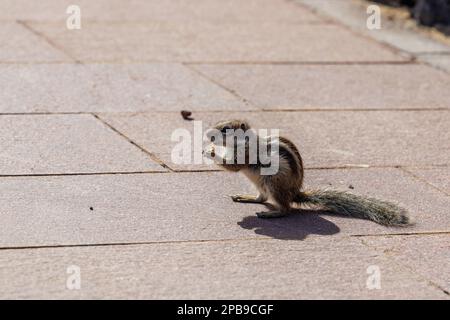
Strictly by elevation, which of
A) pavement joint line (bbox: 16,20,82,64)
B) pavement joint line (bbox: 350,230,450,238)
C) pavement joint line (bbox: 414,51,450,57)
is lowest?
pavement joint line (bbox: 350,230,450,238)

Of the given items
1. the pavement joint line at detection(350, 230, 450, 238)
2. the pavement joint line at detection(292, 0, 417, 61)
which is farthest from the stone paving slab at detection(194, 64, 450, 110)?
the pavement joint line at detection(350, 230, 450, 238)

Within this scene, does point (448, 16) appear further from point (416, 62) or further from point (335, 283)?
point (335, 283)

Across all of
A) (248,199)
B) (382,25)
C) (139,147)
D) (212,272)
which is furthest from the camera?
(382,25)

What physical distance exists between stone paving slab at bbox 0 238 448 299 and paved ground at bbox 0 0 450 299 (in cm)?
2

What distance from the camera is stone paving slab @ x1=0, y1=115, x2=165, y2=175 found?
8352 mm

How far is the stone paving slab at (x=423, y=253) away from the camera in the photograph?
680cm

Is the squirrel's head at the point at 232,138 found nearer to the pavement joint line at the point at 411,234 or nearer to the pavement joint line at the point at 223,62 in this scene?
the pavement joint line at the point at 411,234

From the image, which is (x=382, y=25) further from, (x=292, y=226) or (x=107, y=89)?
(x=292, y=226)

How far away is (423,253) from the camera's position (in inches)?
281

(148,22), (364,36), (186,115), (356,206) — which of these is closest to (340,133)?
(186,115)

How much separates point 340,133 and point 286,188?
2.17 m

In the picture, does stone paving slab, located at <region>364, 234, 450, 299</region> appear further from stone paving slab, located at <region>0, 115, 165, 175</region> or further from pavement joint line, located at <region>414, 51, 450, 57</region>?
pavement joint line, located at <region>414, 51, 450, 57</region>

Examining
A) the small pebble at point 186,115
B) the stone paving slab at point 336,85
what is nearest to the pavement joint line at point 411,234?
the small pebble at point 186,115

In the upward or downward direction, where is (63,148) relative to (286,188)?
upward
